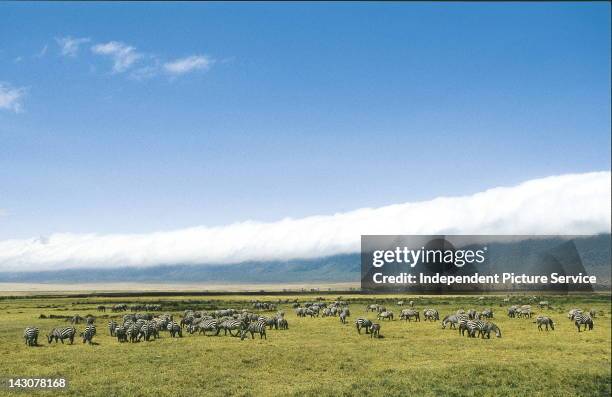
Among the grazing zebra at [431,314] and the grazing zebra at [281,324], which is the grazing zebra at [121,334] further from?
the grazing zebra at [431,314]

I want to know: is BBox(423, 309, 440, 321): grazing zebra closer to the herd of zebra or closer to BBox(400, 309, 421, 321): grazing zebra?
the herd of zebra

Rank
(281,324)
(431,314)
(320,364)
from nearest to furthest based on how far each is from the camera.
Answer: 1. (320,364)
2. (281,324)
3. (431,314)

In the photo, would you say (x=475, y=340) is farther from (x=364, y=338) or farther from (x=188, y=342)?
(x=188, y=342)

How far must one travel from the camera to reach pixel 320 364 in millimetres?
34531

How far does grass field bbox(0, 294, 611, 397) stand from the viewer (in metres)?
28.4

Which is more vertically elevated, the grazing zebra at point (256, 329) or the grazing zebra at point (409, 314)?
the grazing zebra at point (256, 329)

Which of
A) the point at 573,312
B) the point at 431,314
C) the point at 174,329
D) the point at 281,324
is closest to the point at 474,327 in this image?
the point at 431,314

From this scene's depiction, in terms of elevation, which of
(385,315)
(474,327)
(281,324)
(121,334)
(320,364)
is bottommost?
(385,315)

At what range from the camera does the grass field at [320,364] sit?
93.0ft

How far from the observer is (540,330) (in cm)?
5362

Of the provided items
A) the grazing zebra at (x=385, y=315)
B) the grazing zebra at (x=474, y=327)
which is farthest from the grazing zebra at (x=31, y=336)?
the grazing zebra at (x=385, y=315)

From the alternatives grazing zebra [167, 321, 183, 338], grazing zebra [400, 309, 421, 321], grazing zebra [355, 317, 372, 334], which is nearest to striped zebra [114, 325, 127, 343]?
grazing zebra [167, 321, 183, 338]

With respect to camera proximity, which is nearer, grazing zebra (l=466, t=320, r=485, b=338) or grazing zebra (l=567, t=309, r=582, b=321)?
grazing zebra (l=466, t=320, r=485, b=338)

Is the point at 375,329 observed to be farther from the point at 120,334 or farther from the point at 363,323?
the point at 120,334
